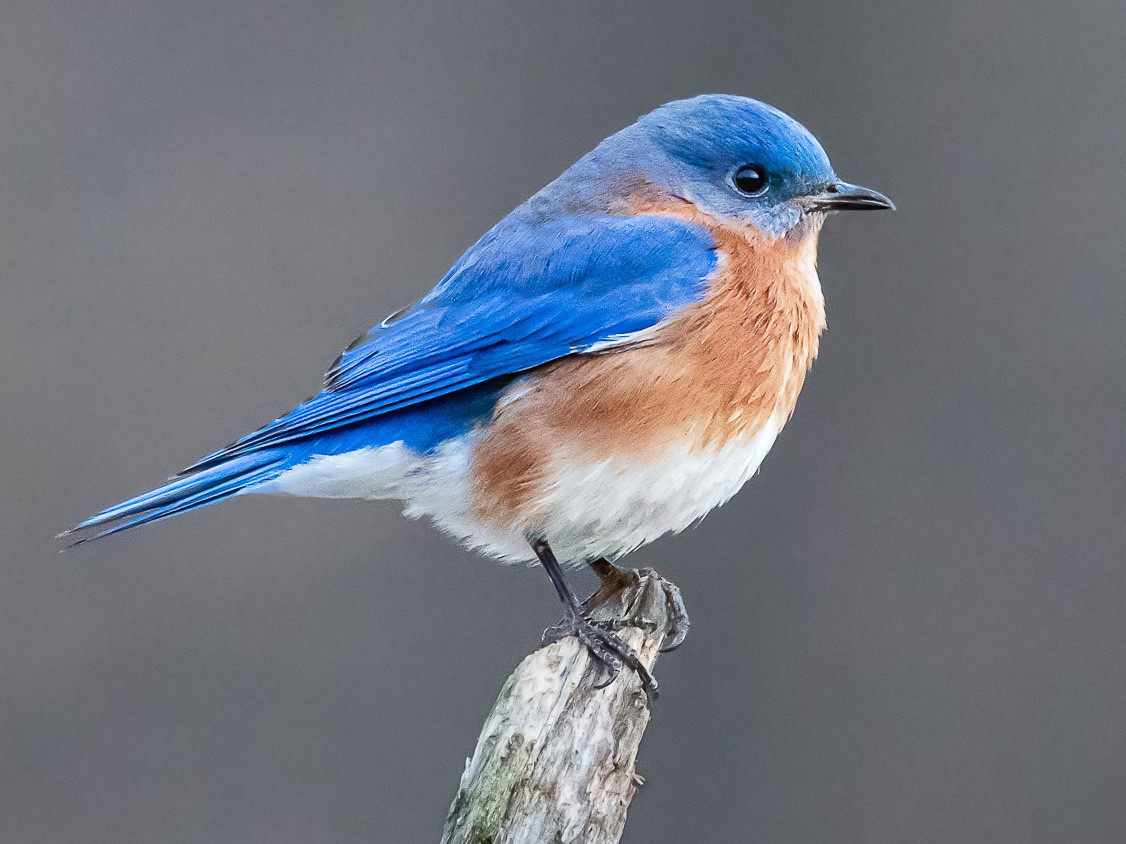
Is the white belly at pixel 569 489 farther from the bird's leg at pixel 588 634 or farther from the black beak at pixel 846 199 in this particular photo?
the black beak at pixel 846 199

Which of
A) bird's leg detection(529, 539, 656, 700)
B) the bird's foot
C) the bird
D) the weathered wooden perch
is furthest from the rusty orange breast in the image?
the weathered wooden perch

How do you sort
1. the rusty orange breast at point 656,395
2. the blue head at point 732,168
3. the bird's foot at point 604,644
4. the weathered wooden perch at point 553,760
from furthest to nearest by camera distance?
the blue head at point 732,168
the rusty orange breast at point 656,395
the bird's foot at point 604,644
the weathered wooden perch at point 553,760

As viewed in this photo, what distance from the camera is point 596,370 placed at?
254 cm

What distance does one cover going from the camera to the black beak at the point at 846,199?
9.09 feet

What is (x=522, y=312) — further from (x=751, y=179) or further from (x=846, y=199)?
(x=846, y=199)

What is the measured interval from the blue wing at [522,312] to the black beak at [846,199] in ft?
0.91

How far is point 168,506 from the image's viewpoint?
2.50m

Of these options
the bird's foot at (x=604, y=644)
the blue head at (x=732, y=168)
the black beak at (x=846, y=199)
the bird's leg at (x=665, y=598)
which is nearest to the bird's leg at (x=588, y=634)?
the bird's foot at (x=604, y=644)

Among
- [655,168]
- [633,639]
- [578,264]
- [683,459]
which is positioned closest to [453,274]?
[578,264]

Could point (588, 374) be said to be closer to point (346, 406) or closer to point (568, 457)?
point (568, 457)

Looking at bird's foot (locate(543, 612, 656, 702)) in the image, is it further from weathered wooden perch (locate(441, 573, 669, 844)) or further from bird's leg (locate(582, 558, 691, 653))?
bird's leg (locate(582, 558, 691, 653))

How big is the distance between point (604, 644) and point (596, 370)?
0.54 m

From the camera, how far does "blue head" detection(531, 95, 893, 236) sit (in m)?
2.74

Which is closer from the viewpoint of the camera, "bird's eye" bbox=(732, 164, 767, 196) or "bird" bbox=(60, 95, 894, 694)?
"bird" bbox=(60, 95, 894, 694)
